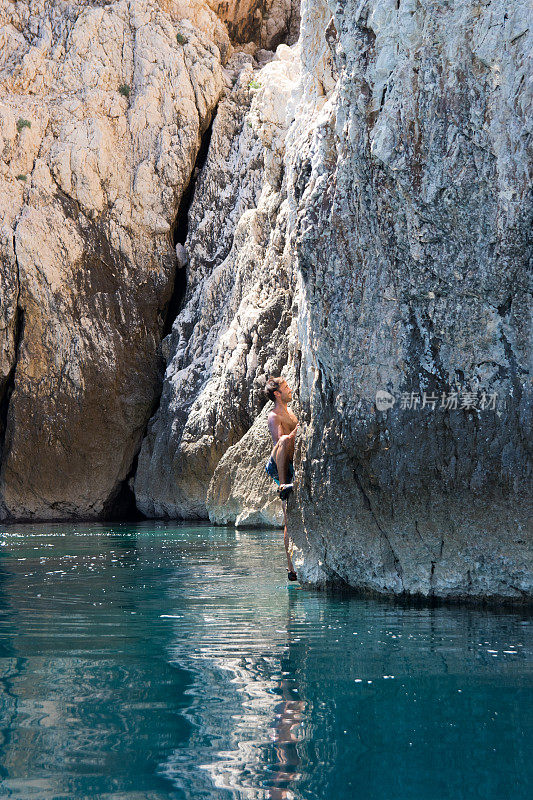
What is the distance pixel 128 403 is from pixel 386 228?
16.6 metres

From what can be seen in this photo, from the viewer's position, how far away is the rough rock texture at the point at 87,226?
21750mm

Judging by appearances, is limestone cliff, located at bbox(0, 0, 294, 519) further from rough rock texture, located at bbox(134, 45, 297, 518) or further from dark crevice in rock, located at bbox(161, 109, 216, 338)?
rough rock texture, located at bbox(134, 45, 297, 518)

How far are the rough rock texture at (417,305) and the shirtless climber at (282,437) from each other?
33cm

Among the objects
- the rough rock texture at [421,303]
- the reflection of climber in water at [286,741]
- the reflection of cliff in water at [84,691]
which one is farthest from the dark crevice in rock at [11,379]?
the reflection of climber in water at [286,741]

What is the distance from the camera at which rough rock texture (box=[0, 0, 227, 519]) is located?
71.4 feet

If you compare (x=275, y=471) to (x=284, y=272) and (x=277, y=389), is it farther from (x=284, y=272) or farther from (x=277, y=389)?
(x=284, y=272)

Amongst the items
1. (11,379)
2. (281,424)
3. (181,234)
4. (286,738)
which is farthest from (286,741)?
(181,234)

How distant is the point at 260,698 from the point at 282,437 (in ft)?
13.2

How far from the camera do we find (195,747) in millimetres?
2893

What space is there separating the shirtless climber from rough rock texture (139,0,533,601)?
327 millimetres

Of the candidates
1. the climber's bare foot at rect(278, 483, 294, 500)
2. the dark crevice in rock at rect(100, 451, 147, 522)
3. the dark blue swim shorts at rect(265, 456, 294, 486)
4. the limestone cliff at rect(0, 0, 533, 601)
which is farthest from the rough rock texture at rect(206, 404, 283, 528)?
the climber's bare foot at rect(278, 483, 294, 500)

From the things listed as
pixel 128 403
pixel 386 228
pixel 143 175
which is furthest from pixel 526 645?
pixel 143 175

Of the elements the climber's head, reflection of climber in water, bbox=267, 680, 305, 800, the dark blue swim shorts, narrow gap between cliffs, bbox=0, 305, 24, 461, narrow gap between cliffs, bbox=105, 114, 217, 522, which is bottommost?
reflection of climber in water, bbox=267, 680, 305, 800

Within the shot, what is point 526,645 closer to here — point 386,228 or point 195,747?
point 195,747
